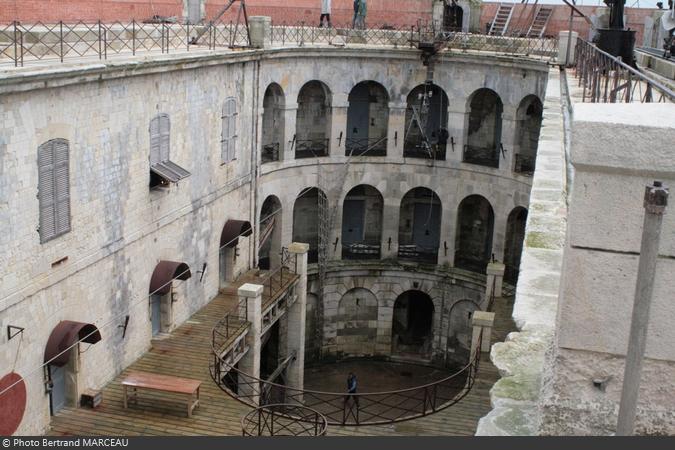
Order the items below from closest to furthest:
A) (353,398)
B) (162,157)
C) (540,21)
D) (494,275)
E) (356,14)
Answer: (162,157) < (494,275) < (353,398) < (356,14) < (540,21)

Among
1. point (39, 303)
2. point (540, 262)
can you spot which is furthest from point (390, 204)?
point (540, 262)

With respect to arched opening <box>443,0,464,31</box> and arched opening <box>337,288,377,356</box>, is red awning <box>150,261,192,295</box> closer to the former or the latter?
arched opening <box>337,288,377,356</box>

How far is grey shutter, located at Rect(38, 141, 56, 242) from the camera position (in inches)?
758

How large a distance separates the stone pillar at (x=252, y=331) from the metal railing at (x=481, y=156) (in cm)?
1507

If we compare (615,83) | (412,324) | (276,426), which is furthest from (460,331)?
(615,83)

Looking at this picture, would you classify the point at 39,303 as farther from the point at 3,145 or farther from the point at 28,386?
the point at 3,145

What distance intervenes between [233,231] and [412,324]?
44.7 ft

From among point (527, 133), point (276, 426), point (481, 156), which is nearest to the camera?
point (276, 426)

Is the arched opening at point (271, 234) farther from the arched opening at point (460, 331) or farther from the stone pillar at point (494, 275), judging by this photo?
the stone pillar at point (494, 275)

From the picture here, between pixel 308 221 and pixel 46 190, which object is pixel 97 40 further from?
pixel 308 221

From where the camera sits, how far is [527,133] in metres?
38.1

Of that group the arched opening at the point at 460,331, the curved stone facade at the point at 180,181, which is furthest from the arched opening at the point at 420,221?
the arched opening at the point at 460,331

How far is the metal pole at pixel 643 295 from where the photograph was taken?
505 cm

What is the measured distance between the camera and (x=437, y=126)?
41156 mm
